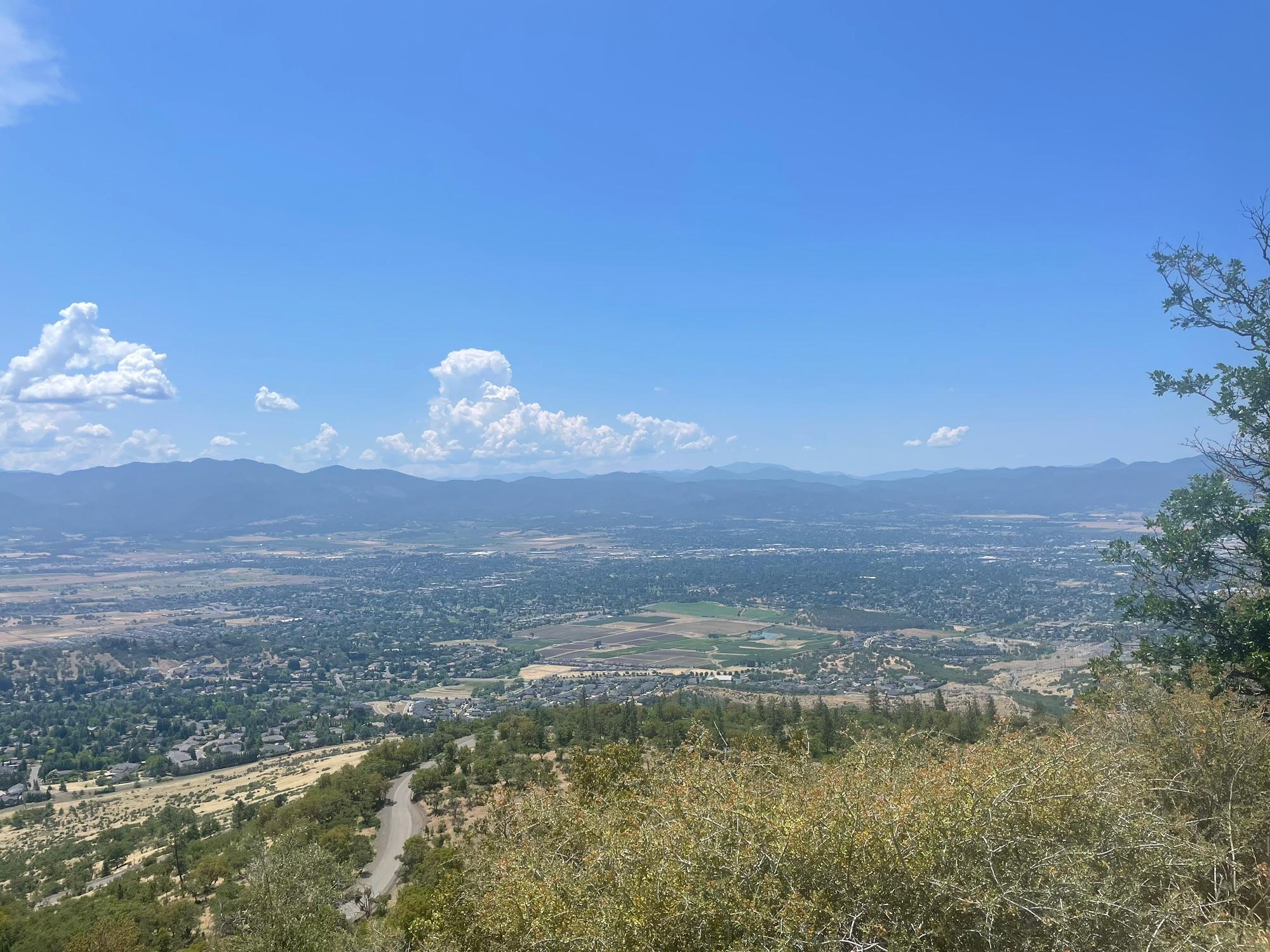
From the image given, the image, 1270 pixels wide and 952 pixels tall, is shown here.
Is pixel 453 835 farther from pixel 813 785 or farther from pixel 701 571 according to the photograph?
pixel 701 571

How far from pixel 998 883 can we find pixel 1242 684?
1024 cm

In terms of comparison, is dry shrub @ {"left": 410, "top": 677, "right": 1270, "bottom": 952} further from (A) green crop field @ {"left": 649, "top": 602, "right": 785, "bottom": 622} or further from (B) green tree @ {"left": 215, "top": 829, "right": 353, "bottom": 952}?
(A) green crop field @ {"left": 649, "top": 602, "right": 785, "bottom": 622}

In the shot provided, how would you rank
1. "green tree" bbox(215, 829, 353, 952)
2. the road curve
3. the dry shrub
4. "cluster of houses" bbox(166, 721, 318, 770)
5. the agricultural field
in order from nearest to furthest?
the dry shrub
"green tree" bbox(215, 829, 353, 952)
the road curve
"cluster of houses" bbox(166, 721, 318, 770)
the agricultural field

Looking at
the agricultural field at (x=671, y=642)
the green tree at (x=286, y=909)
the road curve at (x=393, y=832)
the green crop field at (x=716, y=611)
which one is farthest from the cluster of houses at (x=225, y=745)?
the green crop field at (x=716, y=611)

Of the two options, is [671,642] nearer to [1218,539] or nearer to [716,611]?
[716,611]

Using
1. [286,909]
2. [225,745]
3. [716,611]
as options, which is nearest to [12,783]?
[225,745]

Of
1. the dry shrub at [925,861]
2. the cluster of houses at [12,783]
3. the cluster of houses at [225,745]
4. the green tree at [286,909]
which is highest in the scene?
the dry shrub at [925,861]

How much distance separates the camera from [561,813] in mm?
10391

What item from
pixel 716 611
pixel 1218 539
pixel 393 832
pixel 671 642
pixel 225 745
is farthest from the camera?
pixel 716 611

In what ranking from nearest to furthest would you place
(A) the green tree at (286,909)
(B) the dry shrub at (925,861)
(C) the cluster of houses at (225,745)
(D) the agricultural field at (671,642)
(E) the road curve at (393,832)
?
(B) the dry shrub at (925,861) < (A) the green tree at (286,909) < (E) the road curve at (393,832) < (C) the cluster of houses at (225,745) < (D) the agricultural field at (671,642)

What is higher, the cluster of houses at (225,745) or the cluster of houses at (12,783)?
the cluster of houses at (12,783)

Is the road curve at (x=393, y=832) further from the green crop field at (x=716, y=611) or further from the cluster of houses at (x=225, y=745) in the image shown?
the green crop field at (x=716, y=611)

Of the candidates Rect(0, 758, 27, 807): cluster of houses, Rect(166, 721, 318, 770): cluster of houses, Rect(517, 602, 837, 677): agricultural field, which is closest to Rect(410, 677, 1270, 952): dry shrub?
Rect(0, 758, 27, 807): cluster of houses

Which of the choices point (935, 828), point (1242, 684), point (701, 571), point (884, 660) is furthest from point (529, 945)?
point (701, 571)
